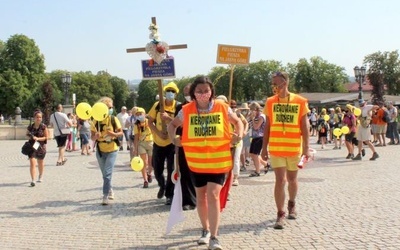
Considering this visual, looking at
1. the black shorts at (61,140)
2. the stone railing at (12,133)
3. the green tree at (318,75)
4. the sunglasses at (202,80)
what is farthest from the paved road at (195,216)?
the green tree at (318,75)

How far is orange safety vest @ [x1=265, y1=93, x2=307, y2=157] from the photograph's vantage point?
20.9ft

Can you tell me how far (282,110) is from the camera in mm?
6410

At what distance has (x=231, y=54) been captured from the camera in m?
10.3

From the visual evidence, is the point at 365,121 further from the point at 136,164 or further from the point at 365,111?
the point at 136,164

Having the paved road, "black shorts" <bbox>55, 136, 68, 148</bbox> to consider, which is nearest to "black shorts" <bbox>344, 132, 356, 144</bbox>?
the paved road

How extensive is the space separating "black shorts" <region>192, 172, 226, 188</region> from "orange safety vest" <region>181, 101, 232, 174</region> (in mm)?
54

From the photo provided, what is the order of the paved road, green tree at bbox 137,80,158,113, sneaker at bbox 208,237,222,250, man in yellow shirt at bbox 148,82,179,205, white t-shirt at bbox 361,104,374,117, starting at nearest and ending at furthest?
sneaker at bbox 208,237,222,250 → the paved road → man in yellow shirt at bbox 148,82,179,205 → white t-shirt at bbox 361,104,374,117 → green tree at bbox 137,80,158,113

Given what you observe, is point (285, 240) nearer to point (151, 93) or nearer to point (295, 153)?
point (295, 153)

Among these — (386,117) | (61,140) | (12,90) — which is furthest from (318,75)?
(61,140)

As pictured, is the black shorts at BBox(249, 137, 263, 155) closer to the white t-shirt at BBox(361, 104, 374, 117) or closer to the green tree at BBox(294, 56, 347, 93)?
the white t-shirt at BBox(361, 104, 374, 117)

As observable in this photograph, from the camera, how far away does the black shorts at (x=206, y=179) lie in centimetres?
534

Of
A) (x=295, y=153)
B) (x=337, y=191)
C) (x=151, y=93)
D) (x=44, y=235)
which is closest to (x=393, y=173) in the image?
(x=337, y=191)

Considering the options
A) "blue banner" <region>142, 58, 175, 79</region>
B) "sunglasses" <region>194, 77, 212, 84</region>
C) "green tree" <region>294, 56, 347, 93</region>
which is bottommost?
"sunglasses" <region>194, 77, 212, 84</region>

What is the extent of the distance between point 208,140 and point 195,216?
2.03 meters
